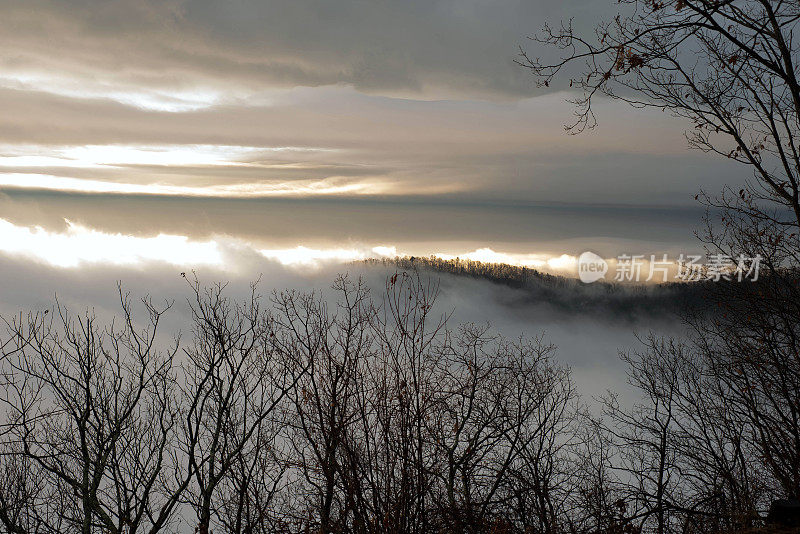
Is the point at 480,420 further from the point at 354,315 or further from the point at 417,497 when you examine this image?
the point at 417,497

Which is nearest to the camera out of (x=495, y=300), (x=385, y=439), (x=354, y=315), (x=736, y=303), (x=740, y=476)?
(x=385, y=439)

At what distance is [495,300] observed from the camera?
70.3 meters

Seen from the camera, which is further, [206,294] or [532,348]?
[532,348]

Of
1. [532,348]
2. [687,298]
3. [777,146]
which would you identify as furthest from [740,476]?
[777,146]

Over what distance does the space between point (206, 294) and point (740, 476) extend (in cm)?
1881

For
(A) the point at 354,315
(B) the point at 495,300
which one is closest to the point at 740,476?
(A) the point at 354,315

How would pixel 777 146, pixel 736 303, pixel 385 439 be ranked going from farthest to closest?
pixel 736 303 < pixel 777 146 < pixel 385 439

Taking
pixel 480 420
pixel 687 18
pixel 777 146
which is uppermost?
pixel 687 18

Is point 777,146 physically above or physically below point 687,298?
above

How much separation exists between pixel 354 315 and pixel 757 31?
763cm


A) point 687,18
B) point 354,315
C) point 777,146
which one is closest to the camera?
point 687,18

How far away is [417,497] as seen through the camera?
18.7ft

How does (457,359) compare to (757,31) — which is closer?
(757,31)

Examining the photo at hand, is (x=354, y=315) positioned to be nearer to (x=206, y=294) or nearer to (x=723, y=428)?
(x=206, y=294)
